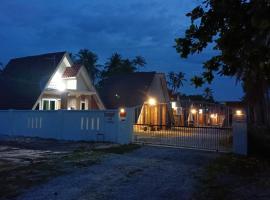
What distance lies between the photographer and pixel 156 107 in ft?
105

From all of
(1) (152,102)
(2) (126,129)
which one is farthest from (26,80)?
(2) (126,129)

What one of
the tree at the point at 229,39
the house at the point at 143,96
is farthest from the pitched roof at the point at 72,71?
the tree at the point at 229,39

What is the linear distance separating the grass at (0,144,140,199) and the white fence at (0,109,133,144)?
3355 millimetres

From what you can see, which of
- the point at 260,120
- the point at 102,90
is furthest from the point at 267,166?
the point at 260,120

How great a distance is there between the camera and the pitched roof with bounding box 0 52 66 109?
24.8m

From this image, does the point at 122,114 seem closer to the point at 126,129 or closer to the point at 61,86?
the point at 126,129

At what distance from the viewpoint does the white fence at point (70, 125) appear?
1677 cm

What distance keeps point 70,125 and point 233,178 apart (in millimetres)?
11396

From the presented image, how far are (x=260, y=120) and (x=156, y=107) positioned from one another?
676 inches

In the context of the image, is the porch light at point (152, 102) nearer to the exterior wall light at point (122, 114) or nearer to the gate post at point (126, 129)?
the gate post at point (126, 129)

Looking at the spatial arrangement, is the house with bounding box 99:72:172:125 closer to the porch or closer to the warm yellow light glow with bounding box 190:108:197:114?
the porch

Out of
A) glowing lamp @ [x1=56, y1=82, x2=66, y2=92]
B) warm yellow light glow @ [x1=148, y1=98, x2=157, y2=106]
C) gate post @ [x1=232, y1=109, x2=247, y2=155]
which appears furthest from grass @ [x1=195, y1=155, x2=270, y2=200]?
warm yellow light glow @ [x1=148, y1=98, x2=157, y2=106]

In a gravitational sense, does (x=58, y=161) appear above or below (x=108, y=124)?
below

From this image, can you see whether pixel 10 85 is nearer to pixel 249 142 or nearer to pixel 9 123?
pixel 9 123
